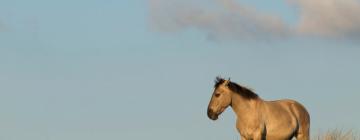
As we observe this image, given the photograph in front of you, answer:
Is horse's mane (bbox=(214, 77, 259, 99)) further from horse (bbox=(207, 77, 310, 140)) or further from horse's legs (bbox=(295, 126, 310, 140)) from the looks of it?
horse's legs (bbox=(295, 126, 310, 140))

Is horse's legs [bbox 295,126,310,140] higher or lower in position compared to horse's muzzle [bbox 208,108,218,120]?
higher

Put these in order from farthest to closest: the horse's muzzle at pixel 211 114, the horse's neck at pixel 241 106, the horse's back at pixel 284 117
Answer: the horse's back at pixel 284 117 < the horse's neck at pixel 241 106 < the horse's muzzle at pixel 211 114

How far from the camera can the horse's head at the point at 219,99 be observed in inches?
1102

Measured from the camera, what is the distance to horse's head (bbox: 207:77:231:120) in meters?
28.0

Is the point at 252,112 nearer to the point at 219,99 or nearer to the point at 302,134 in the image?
the point at 219,99

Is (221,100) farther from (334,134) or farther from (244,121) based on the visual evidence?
(334,134)

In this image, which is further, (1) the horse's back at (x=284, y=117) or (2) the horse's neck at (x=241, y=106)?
(1) the horse's back at (x=284, y=117)

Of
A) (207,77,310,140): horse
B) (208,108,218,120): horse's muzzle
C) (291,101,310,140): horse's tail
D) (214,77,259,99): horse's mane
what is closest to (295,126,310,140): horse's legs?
(291,101,310,140): horse's tail

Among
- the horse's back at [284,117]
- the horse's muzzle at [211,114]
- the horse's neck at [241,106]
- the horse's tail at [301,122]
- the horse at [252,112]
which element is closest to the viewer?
the horse's muzzle at [211,114]

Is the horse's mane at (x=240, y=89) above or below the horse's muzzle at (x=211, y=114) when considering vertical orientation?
above

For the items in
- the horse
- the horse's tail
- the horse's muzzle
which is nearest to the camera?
the horse's muzzle

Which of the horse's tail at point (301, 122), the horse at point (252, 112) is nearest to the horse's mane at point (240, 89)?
the horse at point (252, 112)

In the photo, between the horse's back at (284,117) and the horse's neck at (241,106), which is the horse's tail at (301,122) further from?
the horse's neck at (241,106)

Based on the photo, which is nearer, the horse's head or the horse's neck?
the horse's head
